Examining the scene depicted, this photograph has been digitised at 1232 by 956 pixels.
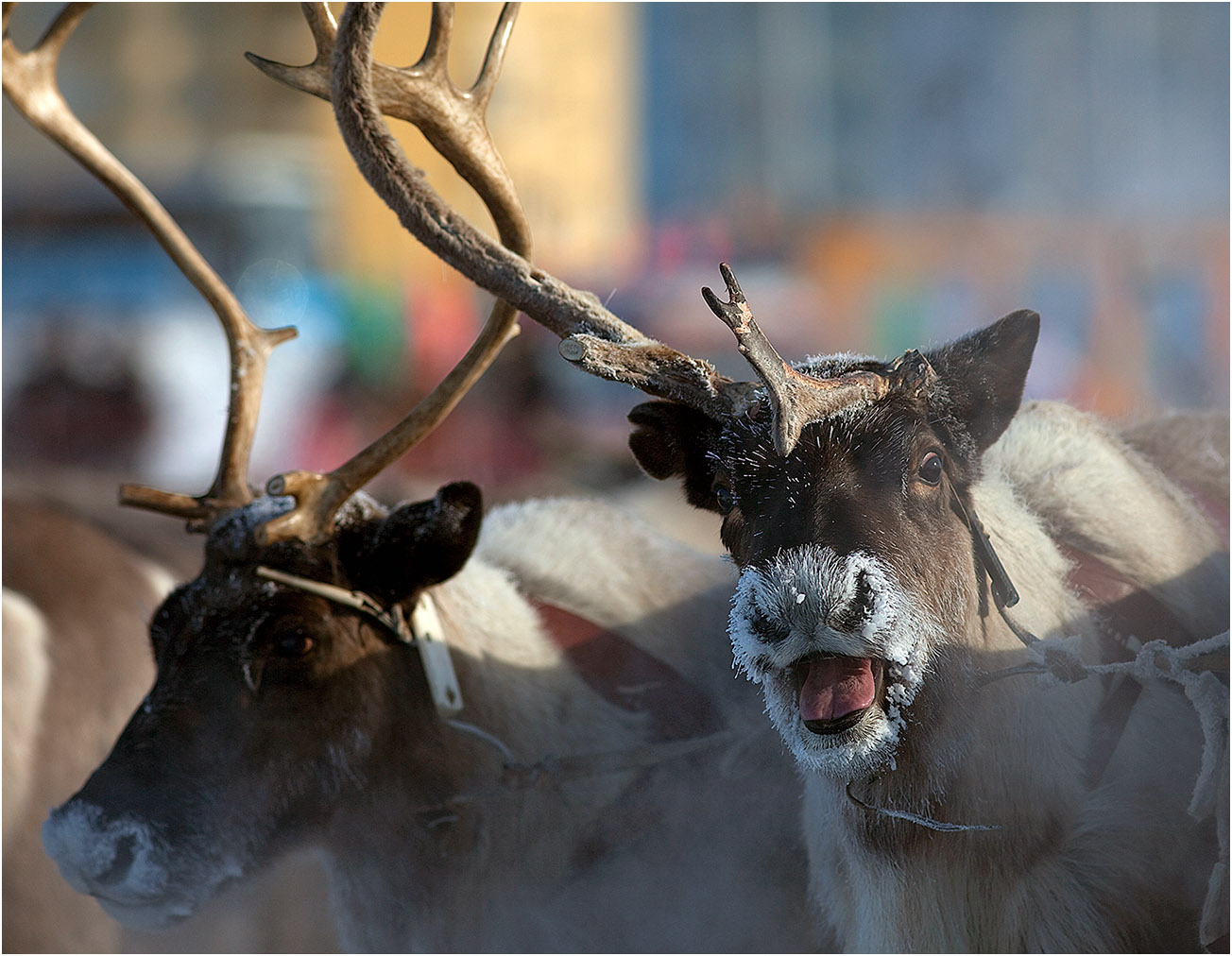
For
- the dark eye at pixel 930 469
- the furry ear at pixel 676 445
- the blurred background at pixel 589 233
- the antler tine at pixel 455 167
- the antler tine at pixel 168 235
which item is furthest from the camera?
the blurred background at pixel 589 233

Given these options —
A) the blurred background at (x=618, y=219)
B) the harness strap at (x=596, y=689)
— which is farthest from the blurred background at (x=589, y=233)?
the harness strap at (x=596, y=689)

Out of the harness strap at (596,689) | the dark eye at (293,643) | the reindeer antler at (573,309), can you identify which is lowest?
the harness strap at (596,689)

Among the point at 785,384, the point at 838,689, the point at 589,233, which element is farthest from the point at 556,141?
the point at 838,689

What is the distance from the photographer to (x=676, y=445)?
1.77 meters

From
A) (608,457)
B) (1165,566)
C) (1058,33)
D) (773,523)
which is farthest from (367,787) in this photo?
(1058,33)

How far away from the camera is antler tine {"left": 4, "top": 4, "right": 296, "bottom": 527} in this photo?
90.1 inches

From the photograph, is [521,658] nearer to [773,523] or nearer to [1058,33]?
[773,523]

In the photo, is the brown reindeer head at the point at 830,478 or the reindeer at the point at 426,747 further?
the reindeer at the point at 426,747

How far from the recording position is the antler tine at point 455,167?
6.14 ft

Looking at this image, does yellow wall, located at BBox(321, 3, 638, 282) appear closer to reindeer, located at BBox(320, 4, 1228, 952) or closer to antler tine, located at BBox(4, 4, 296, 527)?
antler tine, located at BBox(4, 4, 296, 527)

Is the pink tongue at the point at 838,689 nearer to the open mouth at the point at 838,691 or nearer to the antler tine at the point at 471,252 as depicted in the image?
the open mouth at the point at 838,691

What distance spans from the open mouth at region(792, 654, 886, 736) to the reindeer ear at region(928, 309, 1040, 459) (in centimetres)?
38

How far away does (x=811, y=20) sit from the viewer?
60.2 ft

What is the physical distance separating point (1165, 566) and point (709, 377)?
872mm
